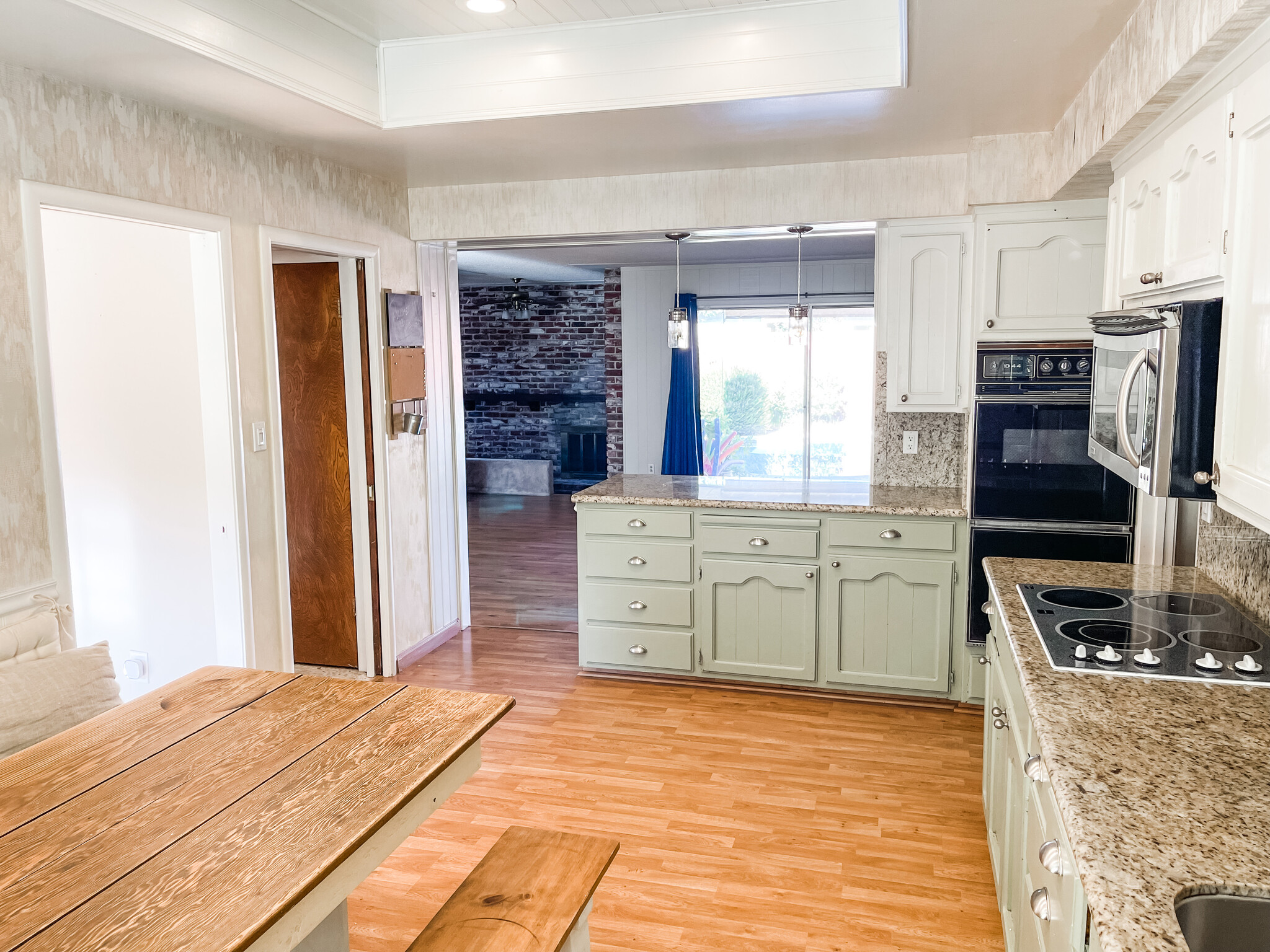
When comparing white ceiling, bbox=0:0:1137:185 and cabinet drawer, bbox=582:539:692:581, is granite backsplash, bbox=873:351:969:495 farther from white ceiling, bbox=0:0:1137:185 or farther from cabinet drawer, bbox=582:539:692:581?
white ceiling, bbox=0:0:1137:185

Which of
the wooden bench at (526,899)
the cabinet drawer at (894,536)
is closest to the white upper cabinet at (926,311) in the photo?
the cabinet drawer at (894,536)

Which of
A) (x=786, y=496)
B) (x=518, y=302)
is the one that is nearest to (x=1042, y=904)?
(x=786, y=496)

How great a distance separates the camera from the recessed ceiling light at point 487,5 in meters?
2.65

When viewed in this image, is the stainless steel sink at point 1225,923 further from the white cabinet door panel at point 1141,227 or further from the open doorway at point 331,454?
the open doorway at point 331,454

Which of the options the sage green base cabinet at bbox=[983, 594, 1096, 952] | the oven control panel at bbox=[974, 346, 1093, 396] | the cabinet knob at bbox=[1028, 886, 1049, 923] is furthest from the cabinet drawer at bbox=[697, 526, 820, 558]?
the cabinet knob at bbox=[1028, 886, 1049, 923]

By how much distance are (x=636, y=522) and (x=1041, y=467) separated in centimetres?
174

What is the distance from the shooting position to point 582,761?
344cm

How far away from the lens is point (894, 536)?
383cm

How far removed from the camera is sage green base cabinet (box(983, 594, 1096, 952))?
1.41 meters

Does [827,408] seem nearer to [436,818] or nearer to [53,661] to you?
[436,818]

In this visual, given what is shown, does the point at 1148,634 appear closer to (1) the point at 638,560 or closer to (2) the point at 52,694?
(1) the point at 638,560

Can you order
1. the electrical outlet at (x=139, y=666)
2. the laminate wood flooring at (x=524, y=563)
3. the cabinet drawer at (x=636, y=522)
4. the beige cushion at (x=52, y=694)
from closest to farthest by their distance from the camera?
the beige cushion at (x=52, y=694), the electrical outlet at (x=139, y=666), the cabinet drawer at (x=636, y=522), the laminate wood flooring at (x=524, y=563)

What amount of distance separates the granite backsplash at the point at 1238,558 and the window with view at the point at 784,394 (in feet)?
15.3

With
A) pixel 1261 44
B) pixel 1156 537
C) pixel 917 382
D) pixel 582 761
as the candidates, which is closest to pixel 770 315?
pixel 917 382
